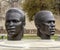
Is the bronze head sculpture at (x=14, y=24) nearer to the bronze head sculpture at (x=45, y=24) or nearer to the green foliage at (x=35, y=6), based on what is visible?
the bronze head sculpture at (x=45, y=24)

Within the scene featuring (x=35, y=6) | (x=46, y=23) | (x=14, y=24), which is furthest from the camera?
(x=35, y=6)

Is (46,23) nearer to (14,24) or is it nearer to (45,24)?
(45,24)

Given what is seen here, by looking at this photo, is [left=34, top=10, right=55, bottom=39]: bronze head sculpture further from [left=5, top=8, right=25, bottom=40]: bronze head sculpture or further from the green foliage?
the green foliage

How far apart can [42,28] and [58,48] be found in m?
2.36

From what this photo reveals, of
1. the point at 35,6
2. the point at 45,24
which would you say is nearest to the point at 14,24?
the point at 45,24

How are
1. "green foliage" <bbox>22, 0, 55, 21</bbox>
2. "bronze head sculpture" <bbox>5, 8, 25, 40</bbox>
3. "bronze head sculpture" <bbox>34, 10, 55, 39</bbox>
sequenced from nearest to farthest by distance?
1. "bronze head sculpture" <bbox>5, 8, 25, 40</bbox>
2. "bronze head sculpture" <bbox>34, 10, 55, 39</bbox>
3. "green foliage" <bbox>22, 0, 55, 21</bbox>

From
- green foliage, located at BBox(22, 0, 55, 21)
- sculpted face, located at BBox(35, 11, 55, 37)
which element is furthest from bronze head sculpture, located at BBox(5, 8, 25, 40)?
green foliage, located at BBox(22, 0, 55, 21)

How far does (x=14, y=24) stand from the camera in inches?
307

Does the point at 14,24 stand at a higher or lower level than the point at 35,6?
lower

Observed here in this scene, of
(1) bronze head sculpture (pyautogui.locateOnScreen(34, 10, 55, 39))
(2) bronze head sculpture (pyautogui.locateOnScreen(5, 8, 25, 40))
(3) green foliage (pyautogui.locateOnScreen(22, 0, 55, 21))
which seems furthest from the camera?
(3) green foliage (pyautogui.locateOnScreen(22, 0, 55, 21))

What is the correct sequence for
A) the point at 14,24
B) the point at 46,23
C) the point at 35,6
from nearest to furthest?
the point at 14,24, the point at 46,23, the point at 35,6

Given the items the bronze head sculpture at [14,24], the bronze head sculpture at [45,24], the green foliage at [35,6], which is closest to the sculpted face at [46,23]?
the bronze head sculpture at [45,24]

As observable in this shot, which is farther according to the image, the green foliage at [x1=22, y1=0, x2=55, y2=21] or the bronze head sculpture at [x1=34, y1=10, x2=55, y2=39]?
the green foliage at [x1=22, y1=0, x2=55, y2=21]

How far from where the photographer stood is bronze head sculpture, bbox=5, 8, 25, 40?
7832 millimetres
